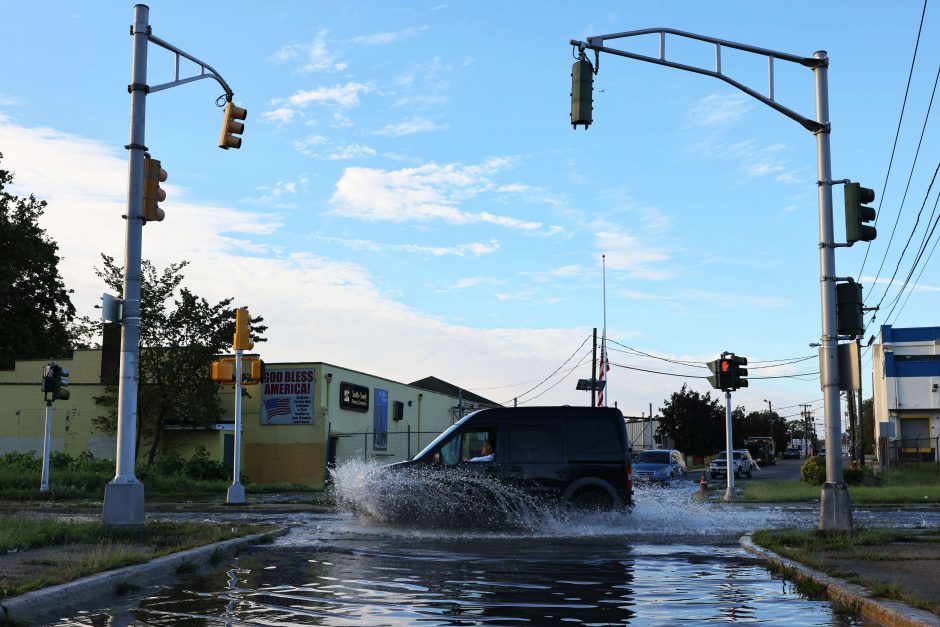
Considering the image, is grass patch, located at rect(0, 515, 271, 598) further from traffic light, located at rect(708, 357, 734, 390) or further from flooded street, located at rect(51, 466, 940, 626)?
traffic light, located at rect(708, 357, 734, 390)

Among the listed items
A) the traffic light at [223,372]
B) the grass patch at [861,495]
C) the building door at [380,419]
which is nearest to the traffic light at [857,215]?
the grass patch at [861,495]

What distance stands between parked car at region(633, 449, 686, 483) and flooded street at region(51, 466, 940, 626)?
58.2 feet

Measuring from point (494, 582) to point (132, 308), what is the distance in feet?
22.1

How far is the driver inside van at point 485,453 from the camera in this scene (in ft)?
53.1

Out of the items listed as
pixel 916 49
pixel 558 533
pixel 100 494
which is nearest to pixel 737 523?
pixel 558 533

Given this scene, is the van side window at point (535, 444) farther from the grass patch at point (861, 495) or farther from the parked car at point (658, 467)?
the parked car at point (658, 467)

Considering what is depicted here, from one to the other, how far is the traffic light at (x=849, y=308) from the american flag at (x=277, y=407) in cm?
3029

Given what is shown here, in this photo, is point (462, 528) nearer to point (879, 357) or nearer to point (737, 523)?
point (737, 523)

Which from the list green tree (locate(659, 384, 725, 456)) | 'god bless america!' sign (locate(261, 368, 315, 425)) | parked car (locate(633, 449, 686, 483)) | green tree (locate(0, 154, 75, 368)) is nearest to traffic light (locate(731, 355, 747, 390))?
parked car (locate(633, 449, 686, 483))

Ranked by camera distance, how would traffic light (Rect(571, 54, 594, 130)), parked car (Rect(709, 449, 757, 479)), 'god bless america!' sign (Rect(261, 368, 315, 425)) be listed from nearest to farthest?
traffic light (Rect(571, 54, 594, 130)) < 'god bless america!' sign (Rect(261, 368, 315, 425)) < parked car (Rect(709, 449, 757, 479))

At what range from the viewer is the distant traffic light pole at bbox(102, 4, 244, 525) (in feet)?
42.8

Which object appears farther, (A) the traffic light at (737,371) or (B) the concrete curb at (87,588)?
(A) the traffic light at (737,371)

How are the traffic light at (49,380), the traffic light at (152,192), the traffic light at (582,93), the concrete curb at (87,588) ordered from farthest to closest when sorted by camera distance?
the traffic light at (49,380)
the traffic light at (582,93)
the traffic light at (152,192)
the concrete curb at (87,588)

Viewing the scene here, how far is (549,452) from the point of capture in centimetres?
1625
